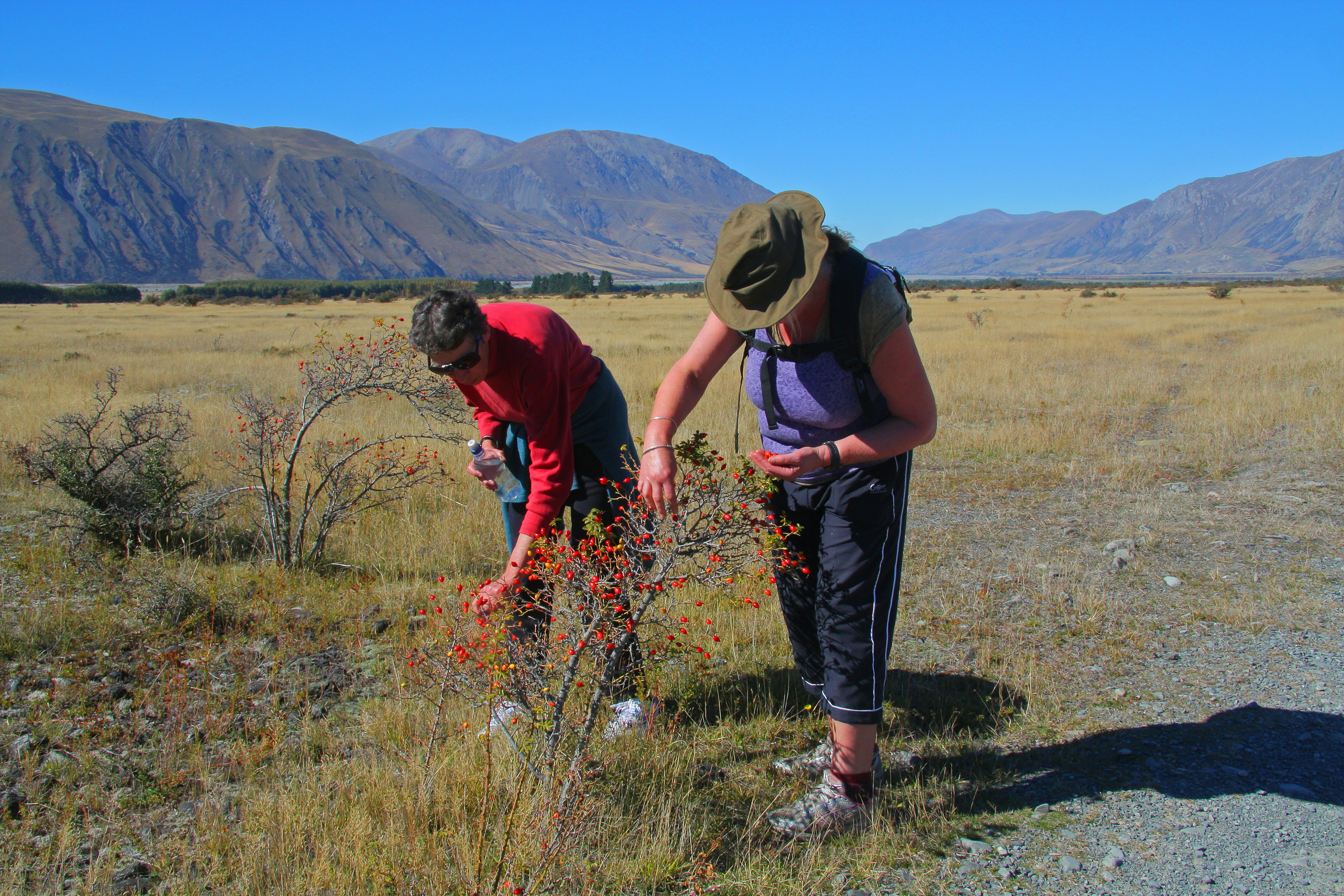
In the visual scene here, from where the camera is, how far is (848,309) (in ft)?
7.17

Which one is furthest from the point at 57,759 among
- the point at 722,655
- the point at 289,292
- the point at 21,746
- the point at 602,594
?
the point at 289,292

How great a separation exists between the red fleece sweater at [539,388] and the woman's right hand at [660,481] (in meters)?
0.49

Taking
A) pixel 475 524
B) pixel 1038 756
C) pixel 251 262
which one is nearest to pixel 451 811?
pixel 1038 756

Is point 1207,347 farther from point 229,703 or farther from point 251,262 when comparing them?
point 251,262

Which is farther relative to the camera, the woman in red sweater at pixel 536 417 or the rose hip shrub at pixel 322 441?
the rose hip shrub at pixel 322 441

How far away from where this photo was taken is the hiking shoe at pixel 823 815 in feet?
8.22

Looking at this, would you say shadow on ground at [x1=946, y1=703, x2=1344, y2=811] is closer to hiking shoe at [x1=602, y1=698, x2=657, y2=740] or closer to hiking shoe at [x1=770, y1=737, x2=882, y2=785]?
hiking shoe at [x1=770, y1=737, x2=882, y2=785]

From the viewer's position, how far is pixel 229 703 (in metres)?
3.44

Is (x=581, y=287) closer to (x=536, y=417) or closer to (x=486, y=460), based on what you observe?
(x=486, y=460)

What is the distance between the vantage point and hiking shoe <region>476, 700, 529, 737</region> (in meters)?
2.54

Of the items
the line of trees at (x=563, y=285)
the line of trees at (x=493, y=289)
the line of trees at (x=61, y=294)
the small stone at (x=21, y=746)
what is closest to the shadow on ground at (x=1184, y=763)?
the small stone at (x=21, y=746)

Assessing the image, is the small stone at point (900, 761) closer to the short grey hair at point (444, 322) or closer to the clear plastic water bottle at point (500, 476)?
the clear plastic water bottle at point (500, 476)

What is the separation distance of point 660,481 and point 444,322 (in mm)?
911

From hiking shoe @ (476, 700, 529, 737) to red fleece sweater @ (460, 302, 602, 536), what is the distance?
56 cm
